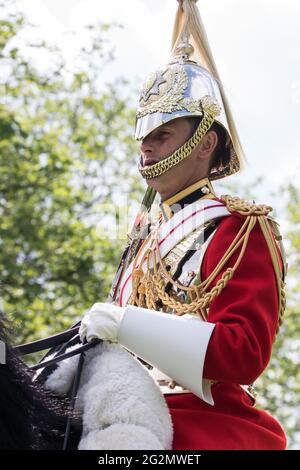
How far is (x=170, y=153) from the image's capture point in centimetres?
506

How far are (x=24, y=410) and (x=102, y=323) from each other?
425 mm

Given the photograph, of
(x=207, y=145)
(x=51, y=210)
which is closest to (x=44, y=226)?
(x=51, y=210)

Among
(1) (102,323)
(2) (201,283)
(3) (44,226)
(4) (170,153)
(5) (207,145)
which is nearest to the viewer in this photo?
(1) (102,323)

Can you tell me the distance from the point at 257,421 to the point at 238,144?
129 cm

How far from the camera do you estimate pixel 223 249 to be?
15.6 ft

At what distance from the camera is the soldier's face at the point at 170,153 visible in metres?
5.08

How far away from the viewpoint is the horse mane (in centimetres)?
413

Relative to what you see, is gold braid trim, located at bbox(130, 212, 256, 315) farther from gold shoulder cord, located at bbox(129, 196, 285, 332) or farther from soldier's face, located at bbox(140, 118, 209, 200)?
soldier's face, located at bbox(140, 118, 209, 200)

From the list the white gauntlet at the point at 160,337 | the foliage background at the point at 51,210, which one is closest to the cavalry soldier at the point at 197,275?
the white gauntlet at the point at 160,337

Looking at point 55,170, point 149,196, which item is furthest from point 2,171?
point 149,196

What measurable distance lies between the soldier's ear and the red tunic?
0.51m

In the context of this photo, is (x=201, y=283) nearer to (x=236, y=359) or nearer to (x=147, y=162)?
(x=236, y=359)

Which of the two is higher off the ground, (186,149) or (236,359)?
(186,149)

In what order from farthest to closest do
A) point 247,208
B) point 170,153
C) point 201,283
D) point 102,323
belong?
point 170,153 → point 247,208 → point 201,283 → point 102,323
